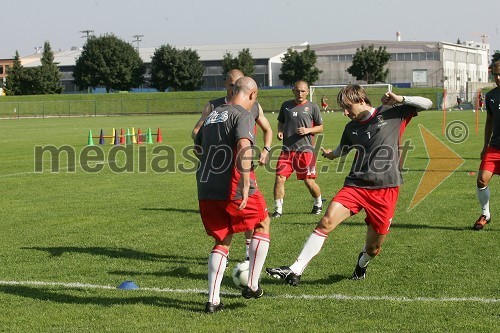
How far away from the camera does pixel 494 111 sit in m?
10.5

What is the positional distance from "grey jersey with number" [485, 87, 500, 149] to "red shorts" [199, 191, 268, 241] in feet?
16.4

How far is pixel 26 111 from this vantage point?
258 ft

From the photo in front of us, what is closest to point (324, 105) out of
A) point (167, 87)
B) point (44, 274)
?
point (167, 87)

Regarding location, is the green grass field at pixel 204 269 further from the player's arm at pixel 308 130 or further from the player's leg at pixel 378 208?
the player's arm at pixel 308 130

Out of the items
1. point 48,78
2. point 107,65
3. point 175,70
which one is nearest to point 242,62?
point 175,70

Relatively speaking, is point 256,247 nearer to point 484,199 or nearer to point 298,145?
point 484,199

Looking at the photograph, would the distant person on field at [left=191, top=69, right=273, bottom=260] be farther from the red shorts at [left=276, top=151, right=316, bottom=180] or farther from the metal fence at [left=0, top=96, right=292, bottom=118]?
the metal fence at [left=0, top=96, right=292, bottom=118]

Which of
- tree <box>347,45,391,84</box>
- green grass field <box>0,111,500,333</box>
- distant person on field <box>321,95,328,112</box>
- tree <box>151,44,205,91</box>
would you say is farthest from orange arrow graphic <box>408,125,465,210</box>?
tree <box>151,44,205,91</box>

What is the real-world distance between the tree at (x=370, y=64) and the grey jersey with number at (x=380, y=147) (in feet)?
305

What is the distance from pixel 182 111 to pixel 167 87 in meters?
24.4

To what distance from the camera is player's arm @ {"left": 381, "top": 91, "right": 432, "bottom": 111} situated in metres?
7.11

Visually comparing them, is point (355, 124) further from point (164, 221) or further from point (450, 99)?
point (450, 99)

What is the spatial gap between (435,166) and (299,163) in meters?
8.81

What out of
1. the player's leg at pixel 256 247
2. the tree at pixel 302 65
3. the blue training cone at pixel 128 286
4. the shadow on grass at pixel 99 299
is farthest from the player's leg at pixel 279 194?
the tree at pixel 302 65
